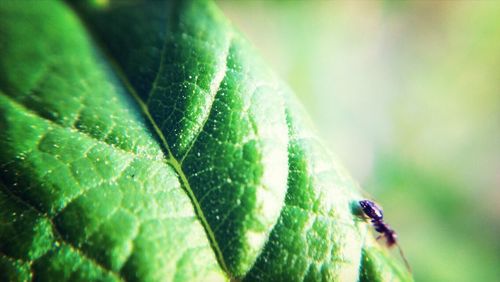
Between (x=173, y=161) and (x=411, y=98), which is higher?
(x=411, y=98)

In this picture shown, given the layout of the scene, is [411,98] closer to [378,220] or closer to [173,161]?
[378,220]

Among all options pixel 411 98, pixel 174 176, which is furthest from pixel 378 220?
pixel 411 98

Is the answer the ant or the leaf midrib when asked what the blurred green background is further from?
the ant

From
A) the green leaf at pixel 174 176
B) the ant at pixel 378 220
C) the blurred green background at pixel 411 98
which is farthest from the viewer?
the blurred green background at pixel 411 98

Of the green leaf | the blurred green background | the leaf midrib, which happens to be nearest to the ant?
the green leaf

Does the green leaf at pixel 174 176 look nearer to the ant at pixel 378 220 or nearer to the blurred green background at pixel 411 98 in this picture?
the ant at pixel 378 220

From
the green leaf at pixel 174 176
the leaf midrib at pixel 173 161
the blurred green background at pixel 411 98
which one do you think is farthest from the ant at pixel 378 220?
the blurred green background at pixel 411 98
